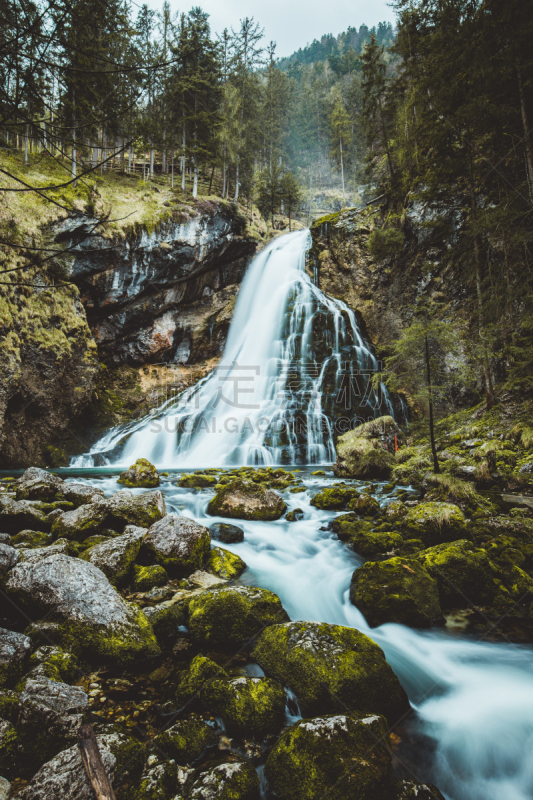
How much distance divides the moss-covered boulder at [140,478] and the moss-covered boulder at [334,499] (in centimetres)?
495

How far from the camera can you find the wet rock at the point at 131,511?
613cm

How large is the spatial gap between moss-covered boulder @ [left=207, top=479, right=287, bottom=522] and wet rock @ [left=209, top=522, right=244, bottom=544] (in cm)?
90

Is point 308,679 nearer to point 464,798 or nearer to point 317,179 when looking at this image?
point 464,798

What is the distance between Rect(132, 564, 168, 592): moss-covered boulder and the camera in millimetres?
4528

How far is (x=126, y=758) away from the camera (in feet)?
7.16

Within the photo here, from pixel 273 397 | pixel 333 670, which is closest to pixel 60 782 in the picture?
pixel 333 670

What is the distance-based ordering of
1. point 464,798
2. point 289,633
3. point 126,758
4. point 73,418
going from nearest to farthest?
point 126,758 < point 464,798 < point 289,633 < point 73,418

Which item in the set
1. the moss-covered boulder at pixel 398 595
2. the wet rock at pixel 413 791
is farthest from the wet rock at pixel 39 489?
the wet rock at pixel 413 791

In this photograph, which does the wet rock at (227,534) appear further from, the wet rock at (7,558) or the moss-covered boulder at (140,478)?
the moss-covered boulder at (140,478)

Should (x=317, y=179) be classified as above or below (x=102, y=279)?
above

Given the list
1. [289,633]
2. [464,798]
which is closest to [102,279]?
[289,633]

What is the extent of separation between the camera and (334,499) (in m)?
8.39

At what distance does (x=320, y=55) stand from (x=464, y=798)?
126m

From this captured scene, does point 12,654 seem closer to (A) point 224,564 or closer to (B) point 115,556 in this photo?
(B) point 115,556
